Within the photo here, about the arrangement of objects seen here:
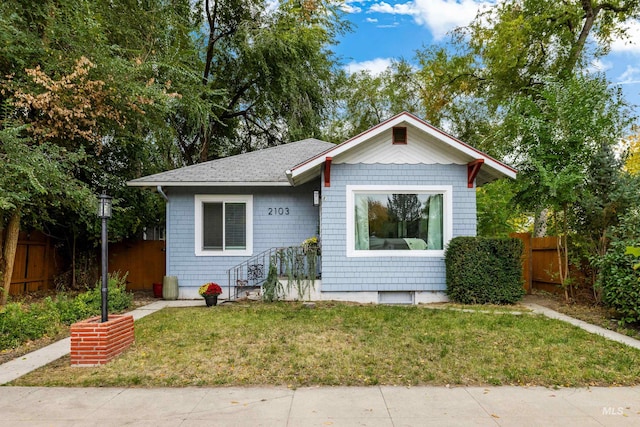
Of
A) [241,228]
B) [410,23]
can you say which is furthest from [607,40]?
[241,228]

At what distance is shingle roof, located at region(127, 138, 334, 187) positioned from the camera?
9.80m

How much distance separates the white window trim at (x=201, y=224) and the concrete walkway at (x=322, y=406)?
608 centimetres

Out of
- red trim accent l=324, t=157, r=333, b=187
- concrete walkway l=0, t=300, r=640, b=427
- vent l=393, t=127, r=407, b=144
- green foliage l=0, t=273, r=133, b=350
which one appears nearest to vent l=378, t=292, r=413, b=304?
red trim accent l=324, t=157, r=333, b=187

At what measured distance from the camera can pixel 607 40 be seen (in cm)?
1583

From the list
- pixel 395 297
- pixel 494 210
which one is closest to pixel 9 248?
pixel 395 297

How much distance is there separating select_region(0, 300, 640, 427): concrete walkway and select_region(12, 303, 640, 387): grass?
0.21m

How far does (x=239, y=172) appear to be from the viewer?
1034 cm

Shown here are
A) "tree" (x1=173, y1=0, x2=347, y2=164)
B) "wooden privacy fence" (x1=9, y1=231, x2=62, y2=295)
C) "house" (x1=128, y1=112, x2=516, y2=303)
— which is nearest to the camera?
"house" (x1=128, y1=112, x2=516, y2=303)

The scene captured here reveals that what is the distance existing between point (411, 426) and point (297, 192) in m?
7.52

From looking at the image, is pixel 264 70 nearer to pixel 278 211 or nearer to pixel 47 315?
pixel 278 211

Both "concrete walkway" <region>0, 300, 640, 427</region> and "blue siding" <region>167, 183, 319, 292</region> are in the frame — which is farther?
"blue siding" <region>167, 183, 319, 292</region>

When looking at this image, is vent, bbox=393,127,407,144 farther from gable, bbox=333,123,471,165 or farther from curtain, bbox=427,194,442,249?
curtain, bbox=427,194,442,249

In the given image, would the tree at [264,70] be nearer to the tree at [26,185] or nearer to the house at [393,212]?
the tree at [26,185]

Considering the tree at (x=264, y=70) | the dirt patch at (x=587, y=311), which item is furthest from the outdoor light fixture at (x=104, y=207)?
the tree at (x=264, y=70)
